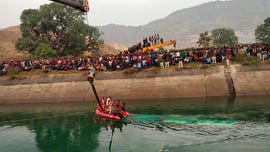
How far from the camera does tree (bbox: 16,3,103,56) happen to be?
3024 inches

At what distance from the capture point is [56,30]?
3137 inches

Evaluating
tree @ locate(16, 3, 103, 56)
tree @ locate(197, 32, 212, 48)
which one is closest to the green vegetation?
tree @ locate(197, 32, 212, 48)

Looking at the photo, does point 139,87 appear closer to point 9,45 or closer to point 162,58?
point 162,58

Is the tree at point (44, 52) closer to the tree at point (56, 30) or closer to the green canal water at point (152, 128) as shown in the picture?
the tree at point (56, 30)

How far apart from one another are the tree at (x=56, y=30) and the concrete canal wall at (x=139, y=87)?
26.8 meters

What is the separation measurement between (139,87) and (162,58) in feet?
17.6

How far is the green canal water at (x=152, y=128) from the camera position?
75.0 ft

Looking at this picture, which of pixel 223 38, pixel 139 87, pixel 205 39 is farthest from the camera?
pixel 223 38

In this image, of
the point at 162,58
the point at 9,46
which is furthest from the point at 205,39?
the point at 9,46

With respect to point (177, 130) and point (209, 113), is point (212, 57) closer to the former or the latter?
point (209, 113)

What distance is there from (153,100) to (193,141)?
1949 cm

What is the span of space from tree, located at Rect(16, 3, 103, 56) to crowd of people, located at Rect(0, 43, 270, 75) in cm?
2614

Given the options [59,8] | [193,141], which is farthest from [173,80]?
[59,8]

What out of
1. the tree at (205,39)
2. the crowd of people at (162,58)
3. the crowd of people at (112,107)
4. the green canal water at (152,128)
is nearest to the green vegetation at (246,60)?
the crowd of people at (162,58)
